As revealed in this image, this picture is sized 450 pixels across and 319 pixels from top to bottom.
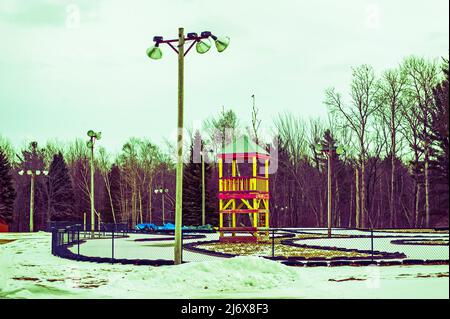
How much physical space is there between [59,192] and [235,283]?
64929mm

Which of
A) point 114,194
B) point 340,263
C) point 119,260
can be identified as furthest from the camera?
point 114,194

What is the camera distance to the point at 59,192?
74438mm

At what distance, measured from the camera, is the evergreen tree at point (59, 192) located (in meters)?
74.0

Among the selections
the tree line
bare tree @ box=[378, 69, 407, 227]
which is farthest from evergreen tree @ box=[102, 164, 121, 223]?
bare tree @ box=[378, 69, 407, 227]

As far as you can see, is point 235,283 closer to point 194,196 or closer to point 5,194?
point 194,196

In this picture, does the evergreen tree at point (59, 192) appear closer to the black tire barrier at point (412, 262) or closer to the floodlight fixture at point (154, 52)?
the floodlight fixture at point (154, 52)

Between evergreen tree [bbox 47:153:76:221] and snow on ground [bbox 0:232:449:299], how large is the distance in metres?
59.5

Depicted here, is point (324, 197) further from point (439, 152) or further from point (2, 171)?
point (2, 171)

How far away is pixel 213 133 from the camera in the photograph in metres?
70.1

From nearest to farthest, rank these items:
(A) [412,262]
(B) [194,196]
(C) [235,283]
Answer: (C) [235,283] < (A) [412,262] < (B) [194,196]

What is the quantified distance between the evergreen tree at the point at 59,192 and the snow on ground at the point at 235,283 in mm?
59485

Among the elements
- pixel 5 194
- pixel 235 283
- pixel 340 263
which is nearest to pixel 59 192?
pixel 5 194

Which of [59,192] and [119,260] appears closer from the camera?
[119,260]

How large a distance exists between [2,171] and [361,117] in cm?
4016
